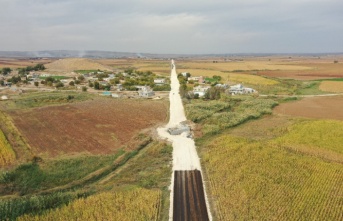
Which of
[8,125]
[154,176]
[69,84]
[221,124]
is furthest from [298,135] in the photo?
[69,84]

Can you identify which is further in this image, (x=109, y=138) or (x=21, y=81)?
(x=21, y=81)

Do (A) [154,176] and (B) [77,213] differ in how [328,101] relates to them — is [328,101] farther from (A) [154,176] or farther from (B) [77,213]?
(B) [77,213]

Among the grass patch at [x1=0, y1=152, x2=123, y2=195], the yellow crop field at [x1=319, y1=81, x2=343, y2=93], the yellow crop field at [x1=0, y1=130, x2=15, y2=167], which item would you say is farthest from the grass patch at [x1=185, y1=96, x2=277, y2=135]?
the yellow crop field at [x1=319, y1=81, x2=343, y2=93]

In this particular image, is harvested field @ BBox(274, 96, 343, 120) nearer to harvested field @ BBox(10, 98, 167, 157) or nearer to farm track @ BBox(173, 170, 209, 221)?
harvested field @ BBox(10, 98, 167, 157)

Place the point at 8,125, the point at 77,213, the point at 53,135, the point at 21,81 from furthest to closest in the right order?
the point at 21,81 → the point at 8,125 → the point at 53,135 → the point at 77,213

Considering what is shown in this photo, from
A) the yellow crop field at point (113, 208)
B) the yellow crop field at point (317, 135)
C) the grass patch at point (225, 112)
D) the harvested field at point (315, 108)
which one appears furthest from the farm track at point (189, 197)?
the harvested field at point (315, 108)

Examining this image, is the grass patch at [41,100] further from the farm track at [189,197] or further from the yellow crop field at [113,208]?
the farm track at [189,197]
